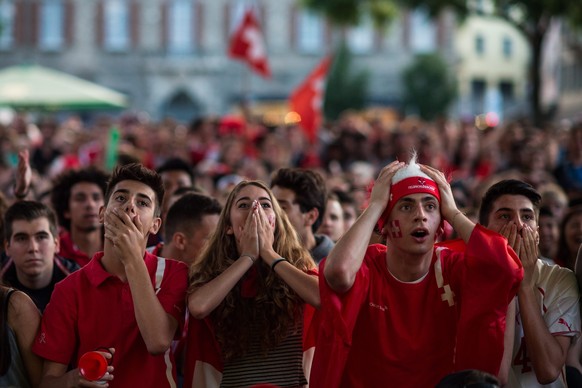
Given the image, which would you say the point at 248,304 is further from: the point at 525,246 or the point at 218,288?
the point at 525,246

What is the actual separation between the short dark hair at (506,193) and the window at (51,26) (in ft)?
177

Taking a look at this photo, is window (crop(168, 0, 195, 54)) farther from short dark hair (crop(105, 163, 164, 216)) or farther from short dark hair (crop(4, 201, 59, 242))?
short dark hair (crop(105, 163, 164, 216))

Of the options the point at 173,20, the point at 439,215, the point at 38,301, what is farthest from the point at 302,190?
the point at 173,20

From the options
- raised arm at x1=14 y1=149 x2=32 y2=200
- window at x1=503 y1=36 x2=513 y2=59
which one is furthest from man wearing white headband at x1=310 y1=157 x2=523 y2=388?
window at x1=503 y1=36 x2=513 y2=59

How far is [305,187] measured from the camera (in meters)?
7.50

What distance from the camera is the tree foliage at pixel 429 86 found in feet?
186

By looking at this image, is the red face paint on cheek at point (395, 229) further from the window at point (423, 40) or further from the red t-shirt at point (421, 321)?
the window at point (423, 40)

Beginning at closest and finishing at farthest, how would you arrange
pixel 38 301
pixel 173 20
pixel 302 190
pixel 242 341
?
pixel 242 341, pixel 38 301, pixel 302 190, pixel 173 20

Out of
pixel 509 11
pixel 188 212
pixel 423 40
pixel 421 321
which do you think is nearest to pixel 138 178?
pixel 188 212

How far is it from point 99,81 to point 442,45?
58.2 ft

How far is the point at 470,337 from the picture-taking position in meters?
5.03

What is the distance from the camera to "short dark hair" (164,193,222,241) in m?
7.04

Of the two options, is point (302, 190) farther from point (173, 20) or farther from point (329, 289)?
point (173, 20)

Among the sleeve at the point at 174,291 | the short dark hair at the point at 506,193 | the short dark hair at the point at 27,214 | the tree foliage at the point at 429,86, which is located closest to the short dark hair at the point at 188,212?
the short dark hair at the point at 27,214
